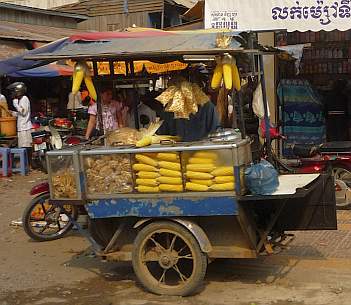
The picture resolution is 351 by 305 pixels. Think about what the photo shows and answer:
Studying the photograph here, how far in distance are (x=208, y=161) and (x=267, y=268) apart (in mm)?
1563

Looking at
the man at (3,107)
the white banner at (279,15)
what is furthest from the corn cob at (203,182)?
the man at (3,107)

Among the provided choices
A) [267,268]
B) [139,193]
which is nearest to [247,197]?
[139,193]

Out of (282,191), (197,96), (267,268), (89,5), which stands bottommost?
(267,268)

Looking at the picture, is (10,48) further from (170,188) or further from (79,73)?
(170,188)

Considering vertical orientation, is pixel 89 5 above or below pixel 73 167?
above

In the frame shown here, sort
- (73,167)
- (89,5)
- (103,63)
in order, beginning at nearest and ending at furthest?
(73,167)
(103,63)
(89,5)

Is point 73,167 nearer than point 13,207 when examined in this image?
Yes

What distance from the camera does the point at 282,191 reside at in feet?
16.7

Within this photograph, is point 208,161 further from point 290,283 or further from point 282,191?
point 290,283

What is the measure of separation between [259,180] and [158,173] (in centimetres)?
85

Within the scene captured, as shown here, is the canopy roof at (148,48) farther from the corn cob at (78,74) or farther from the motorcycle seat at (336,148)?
the motorcycle seat at (336,148)

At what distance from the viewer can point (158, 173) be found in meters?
5.02

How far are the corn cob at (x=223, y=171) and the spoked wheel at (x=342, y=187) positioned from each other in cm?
392

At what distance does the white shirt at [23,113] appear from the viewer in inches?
479
